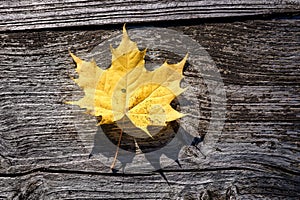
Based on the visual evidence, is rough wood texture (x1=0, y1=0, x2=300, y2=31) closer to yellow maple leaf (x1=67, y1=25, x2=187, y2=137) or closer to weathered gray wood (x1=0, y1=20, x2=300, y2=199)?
weathered gray wood (x1=0, y1=20, x2=300, y2=199)

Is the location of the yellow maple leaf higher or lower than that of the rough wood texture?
lower

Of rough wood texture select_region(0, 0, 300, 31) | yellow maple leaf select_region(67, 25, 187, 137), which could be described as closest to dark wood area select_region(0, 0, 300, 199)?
rough wood texture select_region(0, 0, 300, 31)

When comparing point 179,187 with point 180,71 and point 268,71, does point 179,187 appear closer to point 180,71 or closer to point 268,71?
point 180,71

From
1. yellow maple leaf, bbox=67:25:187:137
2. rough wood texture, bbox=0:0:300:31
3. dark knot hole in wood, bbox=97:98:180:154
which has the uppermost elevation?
rough wood texture, bbox=0:0:300:31

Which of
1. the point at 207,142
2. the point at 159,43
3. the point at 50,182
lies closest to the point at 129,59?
the point at 159,43

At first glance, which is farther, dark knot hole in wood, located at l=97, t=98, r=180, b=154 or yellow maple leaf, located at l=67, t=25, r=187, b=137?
dark knot hole in wood, located at l=97, t=98, r=180, b=154

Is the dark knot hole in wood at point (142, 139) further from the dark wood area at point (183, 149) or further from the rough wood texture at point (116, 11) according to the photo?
the rough wood texture at point (116, 11)

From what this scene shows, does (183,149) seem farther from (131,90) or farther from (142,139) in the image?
(131,90)
